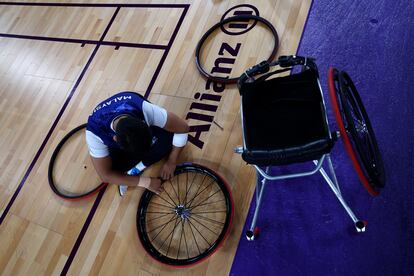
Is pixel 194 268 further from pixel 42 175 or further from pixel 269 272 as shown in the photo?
pixel 42 175

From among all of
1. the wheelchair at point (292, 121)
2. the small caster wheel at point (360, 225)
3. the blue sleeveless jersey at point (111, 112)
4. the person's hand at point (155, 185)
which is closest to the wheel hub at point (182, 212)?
the person's hand at point (155, 185)

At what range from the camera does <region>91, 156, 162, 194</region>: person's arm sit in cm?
202

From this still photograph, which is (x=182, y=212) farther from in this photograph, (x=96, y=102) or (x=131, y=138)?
(x=96, y=102)

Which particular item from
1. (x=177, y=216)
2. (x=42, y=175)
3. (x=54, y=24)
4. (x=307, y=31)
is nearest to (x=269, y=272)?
(x=177, y=216)

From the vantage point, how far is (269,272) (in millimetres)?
1886

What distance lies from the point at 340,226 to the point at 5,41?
4.34 meters

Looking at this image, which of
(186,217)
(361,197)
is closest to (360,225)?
(361,197)

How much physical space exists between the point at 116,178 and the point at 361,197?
1.58m

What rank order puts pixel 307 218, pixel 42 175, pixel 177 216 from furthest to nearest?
pixel 42 175, pixel 177 216, pixel 307 218

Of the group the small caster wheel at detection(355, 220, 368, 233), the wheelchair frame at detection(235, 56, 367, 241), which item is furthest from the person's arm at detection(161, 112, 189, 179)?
the small caster wheel at detection(355, 220, 368, 233)

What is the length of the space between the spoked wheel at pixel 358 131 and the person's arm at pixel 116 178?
133 centimetres

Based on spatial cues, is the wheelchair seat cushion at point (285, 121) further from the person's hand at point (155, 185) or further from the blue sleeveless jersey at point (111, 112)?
the person's hand at point (155, 185)

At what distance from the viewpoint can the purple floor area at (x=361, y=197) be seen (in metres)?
1.77

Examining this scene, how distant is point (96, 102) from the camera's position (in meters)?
→ 2.95
